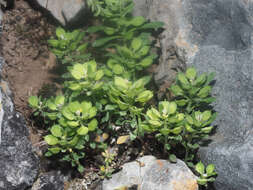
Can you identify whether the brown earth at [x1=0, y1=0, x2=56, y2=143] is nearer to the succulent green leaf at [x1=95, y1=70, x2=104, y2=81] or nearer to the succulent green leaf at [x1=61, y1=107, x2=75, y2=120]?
the succulent green leaf at [x1=61, y1=107, x2=75, y2=120]

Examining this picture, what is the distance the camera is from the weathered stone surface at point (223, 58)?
3.54 m

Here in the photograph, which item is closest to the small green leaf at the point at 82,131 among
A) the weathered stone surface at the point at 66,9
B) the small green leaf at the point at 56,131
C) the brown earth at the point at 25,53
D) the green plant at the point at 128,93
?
the small green leaf at the point at 56,131

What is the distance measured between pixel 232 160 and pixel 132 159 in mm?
1215

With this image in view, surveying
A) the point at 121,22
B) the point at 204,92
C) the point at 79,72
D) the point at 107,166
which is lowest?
the point at 107,166

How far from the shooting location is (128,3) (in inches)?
170

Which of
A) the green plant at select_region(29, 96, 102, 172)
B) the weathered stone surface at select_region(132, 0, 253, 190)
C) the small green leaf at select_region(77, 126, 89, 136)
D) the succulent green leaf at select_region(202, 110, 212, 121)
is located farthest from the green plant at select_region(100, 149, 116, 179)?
the succulent green leaf at select_region(202, 110, 212, 121)

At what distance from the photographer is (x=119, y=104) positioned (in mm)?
3537

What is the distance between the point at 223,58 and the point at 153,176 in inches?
62.8

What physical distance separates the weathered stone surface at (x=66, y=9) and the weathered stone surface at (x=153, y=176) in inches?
88.5

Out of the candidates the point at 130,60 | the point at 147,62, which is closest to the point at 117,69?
the point at 130,60

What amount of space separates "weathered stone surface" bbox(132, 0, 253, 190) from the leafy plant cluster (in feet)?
0.69

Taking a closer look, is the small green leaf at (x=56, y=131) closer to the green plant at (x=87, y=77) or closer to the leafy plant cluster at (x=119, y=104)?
the leafy plant cluster at (x=119, y=104)

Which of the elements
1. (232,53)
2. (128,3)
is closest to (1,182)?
(128,3)

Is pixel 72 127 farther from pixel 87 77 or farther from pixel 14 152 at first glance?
pixel 14 152
